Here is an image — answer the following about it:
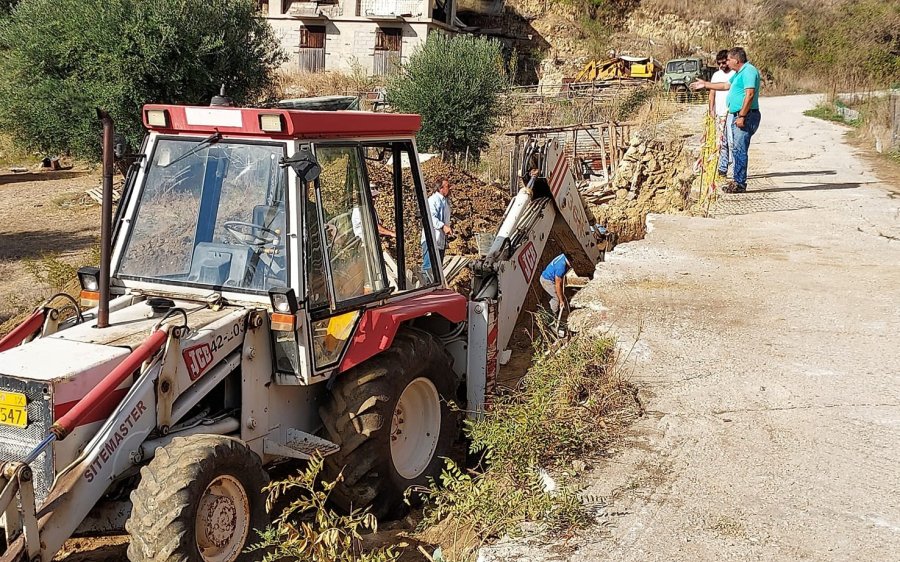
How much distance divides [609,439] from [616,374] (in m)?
0.85

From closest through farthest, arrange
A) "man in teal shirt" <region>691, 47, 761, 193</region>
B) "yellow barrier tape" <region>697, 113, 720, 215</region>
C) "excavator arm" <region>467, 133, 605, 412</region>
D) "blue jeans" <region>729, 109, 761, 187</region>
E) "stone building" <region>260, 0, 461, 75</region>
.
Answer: "excavator arm" <region>467, 133, 605, 412</region>, "man in teal shirt" <region>691, 47, 761, 193</region>, "blue jeans" <region>729, 109, 761, 187</region>, "yellow barrier tape" <region>697, 113, 720, 215</region>, "stone building" <region>260, 0, 461, 75</region>

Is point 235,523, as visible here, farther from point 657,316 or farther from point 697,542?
point 657,316

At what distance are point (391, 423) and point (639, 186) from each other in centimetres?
1152

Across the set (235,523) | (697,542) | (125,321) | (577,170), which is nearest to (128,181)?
(125,321)

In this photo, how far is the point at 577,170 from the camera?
2033 centimetres

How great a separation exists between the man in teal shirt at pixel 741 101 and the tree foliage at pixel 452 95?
499 inches

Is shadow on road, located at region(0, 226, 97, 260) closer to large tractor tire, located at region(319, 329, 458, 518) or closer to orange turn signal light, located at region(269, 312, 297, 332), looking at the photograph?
large tractor tire, located at region(319, 329, 458, 518)

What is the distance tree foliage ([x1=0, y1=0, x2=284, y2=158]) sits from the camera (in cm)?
1852

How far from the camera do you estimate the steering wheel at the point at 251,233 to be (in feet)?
16.5

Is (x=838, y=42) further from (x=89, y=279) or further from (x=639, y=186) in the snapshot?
(x=89, y=279)

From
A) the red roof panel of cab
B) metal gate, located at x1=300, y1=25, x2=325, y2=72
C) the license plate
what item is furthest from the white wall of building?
the license plate

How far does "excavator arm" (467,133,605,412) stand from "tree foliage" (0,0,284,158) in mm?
12295

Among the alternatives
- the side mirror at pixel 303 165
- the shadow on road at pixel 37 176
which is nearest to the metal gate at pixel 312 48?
the shadow on road at pixel 37 176

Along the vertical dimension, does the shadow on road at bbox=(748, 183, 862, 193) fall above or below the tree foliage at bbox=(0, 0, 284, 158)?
below
